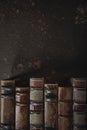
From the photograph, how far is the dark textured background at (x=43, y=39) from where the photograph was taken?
1500 mm

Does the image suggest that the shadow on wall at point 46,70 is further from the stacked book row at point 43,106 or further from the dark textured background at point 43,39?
the stacked book row at point 43,106

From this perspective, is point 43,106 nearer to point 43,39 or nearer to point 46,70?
point 46,70

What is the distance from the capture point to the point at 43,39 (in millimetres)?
1548

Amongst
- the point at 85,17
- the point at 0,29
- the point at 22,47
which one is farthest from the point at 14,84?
the point at 85,17

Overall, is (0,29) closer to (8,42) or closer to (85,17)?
(8,42)

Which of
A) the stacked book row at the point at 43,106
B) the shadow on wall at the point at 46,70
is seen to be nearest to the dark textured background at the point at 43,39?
the shadow on wall at the point at 46,70

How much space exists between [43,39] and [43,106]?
0.35m

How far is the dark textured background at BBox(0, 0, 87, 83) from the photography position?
150 centimetres

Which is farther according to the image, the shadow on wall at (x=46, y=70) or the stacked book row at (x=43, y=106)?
the shadow on wall at (x=46, y=70)

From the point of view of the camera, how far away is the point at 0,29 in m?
1.60

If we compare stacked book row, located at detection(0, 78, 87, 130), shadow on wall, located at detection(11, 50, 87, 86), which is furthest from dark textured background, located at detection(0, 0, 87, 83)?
stacked book row, located at detection(0, 78, 87, 130)

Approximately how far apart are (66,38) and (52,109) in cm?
37

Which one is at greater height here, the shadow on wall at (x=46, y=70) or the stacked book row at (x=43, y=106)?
the shadow on wall at (x=46, y=70)

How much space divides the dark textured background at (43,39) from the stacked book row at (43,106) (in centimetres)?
14
